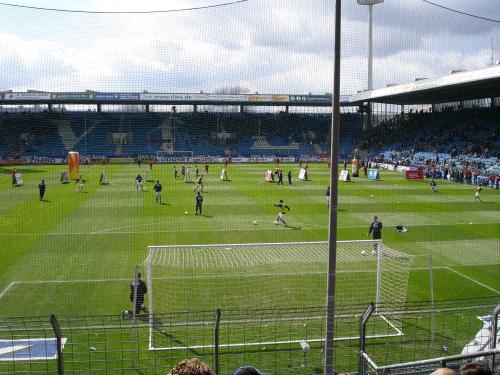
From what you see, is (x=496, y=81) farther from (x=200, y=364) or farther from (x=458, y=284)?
(x=200, y=364)

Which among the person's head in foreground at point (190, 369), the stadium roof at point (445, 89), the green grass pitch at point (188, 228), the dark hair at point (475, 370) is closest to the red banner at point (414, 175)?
the green grass pitch at point (188, 228)

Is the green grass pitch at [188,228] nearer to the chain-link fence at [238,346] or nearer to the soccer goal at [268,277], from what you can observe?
the soccer goal at [268,277]

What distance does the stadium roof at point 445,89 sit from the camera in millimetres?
32969

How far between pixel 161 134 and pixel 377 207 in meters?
14.0

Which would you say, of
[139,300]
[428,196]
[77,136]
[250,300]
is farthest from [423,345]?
[77,136]

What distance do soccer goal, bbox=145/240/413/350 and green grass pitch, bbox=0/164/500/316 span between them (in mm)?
1036

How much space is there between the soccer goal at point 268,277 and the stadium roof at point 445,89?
16066 mm

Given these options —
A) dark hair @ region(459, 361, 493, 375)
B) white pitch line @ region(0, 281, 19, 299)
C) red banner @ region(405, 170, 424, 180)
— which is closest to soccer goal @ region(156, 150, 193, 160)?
red banner @ region(405, 170, 424, 180)

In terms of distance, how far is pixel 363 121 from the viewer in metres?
34.8

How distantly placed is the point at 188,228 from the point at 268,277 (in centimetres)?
855

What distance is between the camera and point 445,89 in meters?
39.6

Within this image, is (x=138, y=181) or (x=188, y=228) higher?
(x=138, y=181)

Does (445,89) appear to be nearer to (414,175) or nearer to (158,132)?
(414,175)

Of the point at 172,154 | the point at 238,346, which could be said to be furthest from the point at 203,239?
the point at 172,154
